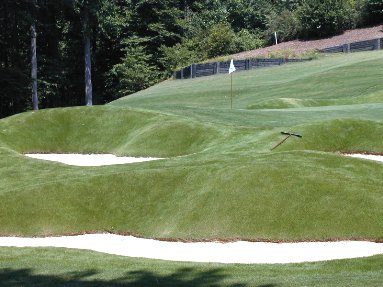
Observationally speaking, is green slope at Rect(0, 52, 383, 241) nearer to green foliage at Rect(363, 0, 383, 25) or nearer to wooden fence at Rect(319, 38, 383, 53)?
wooden fence at Rect(319, 38, 383, 53)

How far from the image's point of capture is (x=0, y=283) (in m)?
10.3

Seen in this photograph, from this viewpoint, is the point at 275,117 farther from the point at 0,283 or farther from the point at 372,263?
the point at 0,283

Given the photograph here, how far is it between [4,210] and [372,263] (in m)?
10.5

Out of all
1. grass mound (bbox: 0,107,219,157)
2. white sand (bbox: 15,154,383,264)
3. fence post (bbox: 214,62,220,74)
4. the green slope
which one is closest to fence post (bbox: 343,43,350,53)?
fence post (bbox: 214,62,220,74)

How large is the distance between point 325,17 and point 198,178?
56.1 m

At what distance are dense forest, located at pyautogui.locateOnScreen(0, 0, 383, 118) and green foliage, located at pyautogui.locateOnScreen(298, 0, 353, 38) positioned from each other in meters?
0.10

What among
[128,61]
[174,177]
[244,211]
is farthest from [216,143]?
[128,61]

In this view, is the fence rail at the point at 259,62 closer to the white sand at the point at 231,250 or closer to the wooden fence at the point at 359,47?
the wooden fence at the point at 359,47

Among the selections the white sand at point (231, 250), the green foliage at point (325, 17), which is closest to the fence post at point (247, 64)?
the green foliage at point (325, 17)

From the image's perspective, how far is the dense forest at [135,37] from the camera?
219 feet

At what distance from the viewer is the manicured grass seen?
9.84 meters

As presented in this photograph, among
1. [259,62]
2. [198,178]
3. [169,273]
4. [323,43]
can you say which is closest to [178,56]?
[259,62]

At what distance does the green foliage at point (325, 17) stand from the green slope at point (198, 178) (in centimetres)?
4212

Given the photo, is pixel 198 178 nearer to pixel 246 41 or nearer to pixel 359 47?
pixel 359 47
